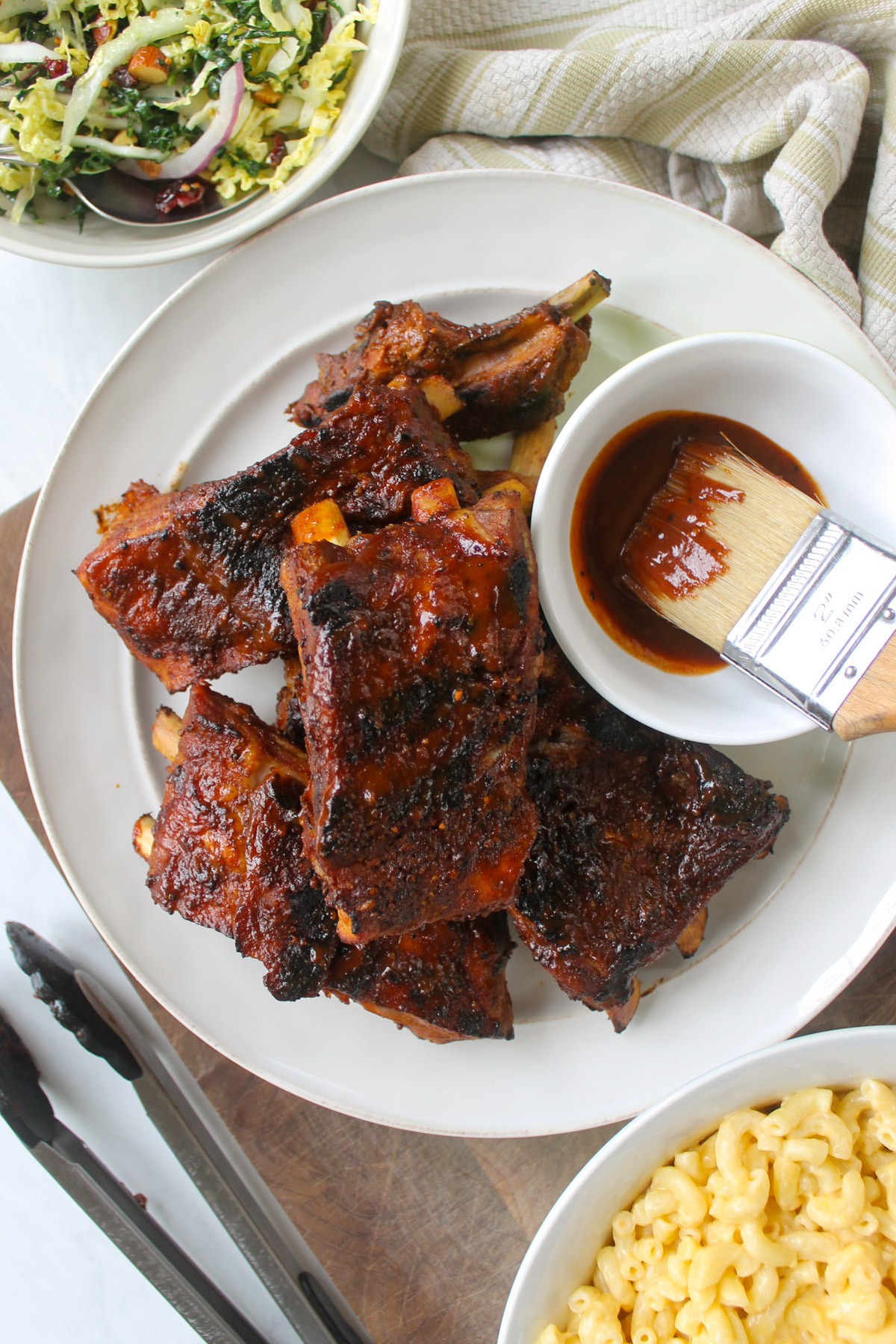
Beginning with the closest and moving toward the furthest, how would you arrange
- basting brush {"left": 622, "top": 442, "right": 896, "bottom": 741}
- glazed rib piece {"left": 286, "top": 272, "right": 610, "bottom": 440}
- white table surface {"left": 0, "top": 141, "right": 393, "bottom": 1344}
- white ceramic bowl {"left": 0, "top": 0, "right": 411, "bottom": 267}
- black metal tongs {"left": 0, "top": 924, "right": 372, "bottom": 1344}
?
basting brush {"left": 622, "top": 442, "right": 896, "bottom": 741} → glazed rib piece {"left": 286, "top": 272, "right": 610, "bottom": 440} → white ceramic bowl {"left": 0, "top": 0, "right": 411, "bottom": 267} → black metal tongs {"left": 0, "top": 924, "right": 372, "bottom": 1344} → white table surface {"left": 0, "top": 141, "right": 393, "bottom": 1344}

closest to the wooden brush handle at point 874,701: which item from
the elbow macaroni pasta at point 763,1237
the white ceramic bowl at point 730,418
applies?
the white ceramic bowl at point 730,418

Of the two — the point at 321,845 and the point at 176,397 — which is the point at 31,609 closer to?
the point at 176,397

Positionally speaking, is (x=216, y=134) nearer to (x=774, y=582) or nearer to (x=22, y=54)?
(x=22, y=54)

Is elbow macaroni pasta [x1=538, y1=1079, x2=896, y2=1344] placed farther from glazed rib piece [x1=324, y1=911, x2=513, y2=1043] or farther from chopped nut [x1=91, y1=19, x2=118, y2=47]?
chopped nut [x1=91, y1=19, x2=118, y2=47]

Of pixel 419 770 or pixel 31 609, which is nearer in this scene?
pixel 419 770

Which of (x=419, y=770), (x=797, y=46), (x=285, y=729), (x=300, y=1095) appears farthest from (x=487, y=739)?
(x=797, y=46)

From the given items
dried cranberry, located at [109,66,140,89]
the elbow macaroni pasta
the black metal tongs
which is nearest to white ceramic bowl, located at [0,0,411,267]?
dried cranberry, located at [109,66,140,89]
